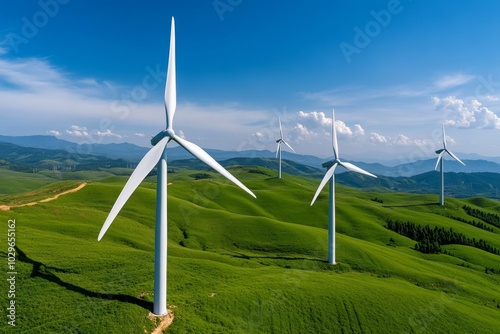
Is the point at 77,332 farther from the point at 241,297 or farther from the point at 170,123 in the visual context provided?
the point at 170,123

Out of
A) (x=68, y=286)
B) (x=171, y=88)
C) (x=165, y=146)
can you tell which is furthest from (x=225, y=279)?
(x=171, y=88)

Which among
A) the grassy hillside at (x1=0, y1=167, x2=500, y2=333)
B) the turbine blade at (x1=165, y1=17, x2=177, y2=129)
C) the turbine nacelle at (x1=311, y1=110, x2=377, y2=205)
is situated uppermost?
the turbine blade at (x1=165, y1=17, x2=177, y2=129)

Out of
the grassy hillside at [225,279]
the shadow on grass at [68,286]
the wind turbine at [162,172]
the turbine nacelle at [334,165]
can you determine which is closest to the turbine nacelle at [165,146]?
the wind turbine at [162,172]

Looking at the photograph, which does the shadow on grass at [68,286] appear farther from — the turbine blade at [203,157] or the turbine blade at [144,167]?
the turbine blade at [203,157]

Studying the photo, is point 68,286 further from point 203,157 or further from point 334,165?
point 334,165

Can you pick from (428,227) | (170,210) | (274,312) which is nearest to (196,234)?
(170,210)

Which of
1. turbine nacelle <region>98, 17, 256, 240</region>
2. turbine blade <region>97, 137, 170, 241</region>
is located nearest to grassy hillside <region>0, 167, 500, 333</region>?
turbine blade <region>97, 137, 170, 241</region>

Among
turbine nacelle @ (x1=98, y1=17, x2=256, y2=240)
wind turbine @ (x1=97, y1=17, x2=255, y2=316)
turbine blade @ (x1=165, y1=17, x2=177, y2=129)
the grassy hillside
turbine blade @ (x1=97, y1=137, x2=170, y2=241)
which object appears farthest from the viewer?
the grassy hillside

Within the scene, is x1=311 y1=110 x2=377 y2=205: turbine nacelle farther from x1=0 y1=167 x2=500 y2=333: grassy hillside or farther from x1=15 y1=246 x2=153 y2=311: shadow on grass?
x1=15 y1=246 x2=153 y2=311: shadow on grass
